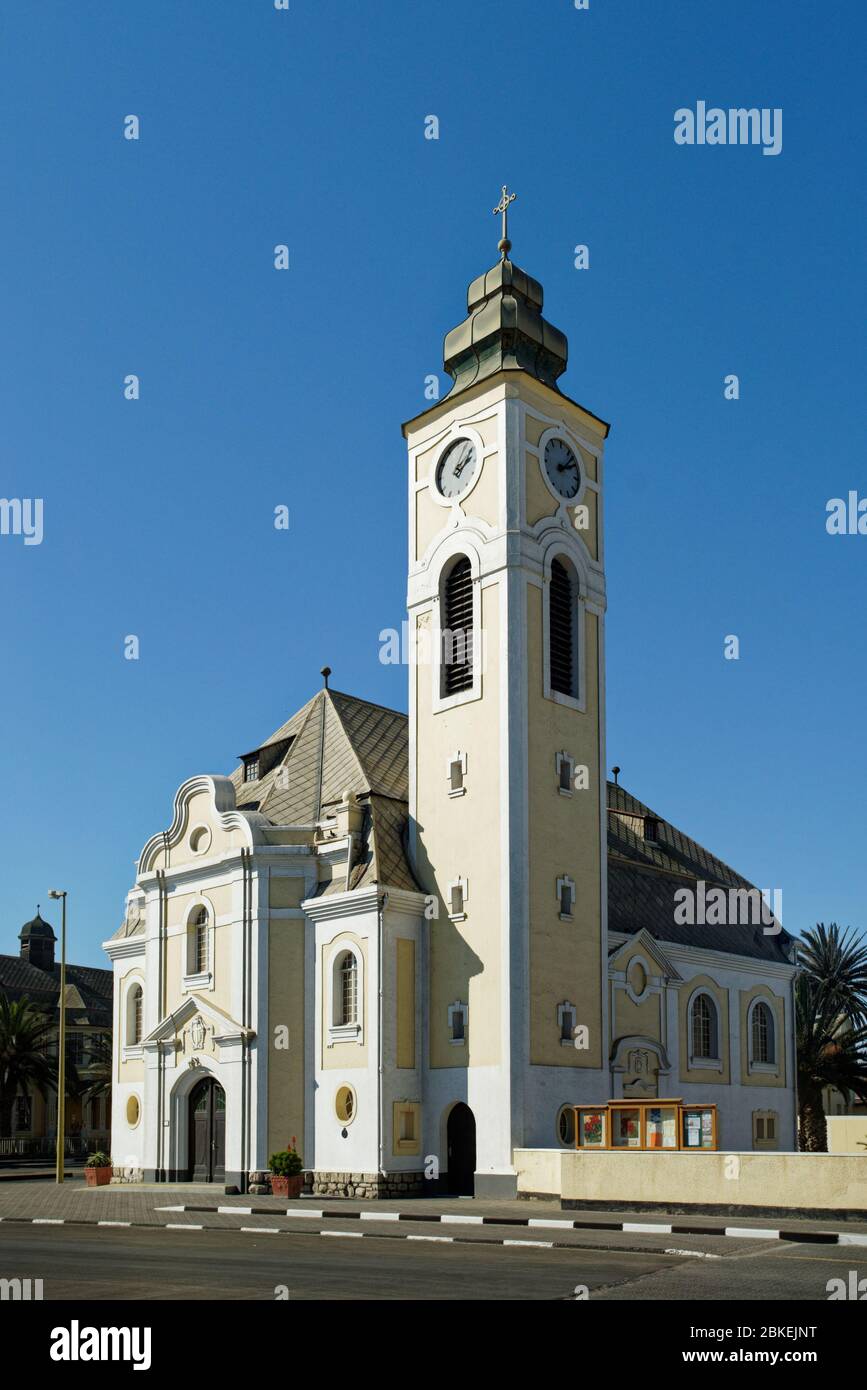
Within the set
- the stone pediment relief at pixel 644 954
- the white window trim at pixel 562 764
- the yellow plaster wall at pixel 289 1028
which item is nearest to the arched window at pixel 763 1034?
the stone pediment relief at pixel 644 954

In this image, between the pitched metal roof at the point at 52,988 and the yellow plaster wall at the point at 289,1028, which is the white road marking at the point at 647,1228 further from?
the pitched metal roof at the point at 52,988

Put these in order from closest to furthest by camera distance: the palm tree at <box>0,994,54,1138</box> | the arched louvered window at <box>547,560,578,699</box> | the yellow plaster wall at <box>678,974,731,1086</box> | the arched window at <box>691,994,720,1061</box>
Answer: the arched louvered window at <box>547,560,578,699</box>, the yellow plaster wall at <box>678,974,731,1086</box>, the arched window at <box>691,994,720,1061</box>, the palm tree at <box>0,994,54,1138</box>

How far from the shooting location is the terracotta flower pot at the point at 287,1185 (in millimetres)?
34562

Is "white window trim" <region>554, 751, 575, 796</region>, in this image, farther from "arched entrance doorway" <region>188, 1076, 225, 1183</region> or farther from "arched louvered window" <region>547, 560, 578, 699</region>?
"arched entrance doorway" <region>188, 1076, 225, 1183</region>

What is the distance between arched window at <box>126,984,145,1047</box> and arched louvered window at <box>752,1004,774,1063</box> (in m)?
21.6

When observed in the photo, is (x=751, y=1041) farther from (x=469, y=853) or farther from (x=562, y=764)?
(x=469, y=853)

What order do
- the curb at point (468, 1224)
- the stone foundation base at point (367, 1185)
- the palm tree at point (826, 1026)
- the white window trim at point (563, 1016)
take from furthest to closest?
the palm tree at point (826, 1026) → the white window trim at point (563, 1016) → the stone foundation base at point (367, 1185) → the curb at point (468, 1224)

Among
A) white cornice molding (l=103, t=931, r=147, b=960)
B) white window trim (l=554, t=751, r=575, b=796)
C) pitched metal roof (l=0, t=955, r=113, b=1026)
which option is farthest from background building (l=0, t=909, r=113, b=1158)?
Result: white window trim (l=554, t=751, r=575, b=796)

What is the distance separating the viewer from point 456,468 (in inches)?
1638

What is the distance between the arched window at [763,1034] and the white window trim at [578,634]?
16.3 meters

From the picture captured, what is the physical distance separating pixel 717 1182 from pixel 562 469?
22100 millimetres

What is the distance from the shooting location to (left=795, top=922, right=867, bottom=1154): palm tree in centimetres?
5922
